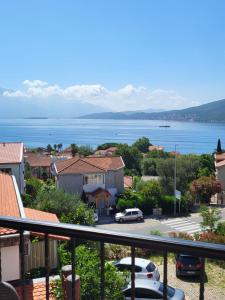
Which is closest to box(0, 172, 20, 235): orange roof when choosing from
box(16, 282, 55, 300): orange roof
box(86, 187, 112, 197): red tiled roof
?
box(16, 282, 55, 300): orange roof

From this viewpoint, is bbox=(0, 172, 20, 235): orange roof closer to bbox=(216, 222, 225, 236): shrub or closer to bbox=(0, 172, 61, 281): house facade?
bbox=(0, 172, 61, 281): house facade

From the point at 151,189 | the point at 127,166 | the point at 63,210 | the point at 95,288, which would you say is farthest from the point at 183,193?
the point at 95,288

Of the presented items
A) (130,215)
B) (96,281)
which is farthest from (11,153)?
(96,281)

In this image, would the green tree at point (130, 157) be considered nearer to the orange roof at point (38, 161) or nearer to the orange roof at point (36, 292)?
the orange roof at point (38, 161)

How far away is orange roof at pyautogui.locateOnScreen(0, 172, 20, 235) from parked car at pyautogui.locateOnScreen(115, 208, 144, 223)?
1316cm

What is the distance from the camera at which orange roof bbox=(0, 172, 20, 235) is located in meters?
9.85

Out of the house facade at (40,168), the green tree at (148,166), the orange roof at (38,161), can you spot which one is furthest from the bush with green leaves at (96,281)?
the green tree at (148,166)

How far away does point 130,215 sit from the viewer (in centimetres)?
2655

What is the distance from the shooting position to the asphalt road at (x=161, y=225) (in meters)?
24.2

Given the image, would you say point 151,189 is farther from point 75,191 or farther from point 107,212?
point 75,191

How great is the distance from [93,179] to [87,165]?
4.35 ft

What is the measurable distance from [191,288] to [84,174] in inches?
801

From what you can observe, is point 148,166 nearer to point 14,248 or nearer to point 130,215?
point 130,215

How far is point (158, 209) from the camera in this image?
29.3 meters
